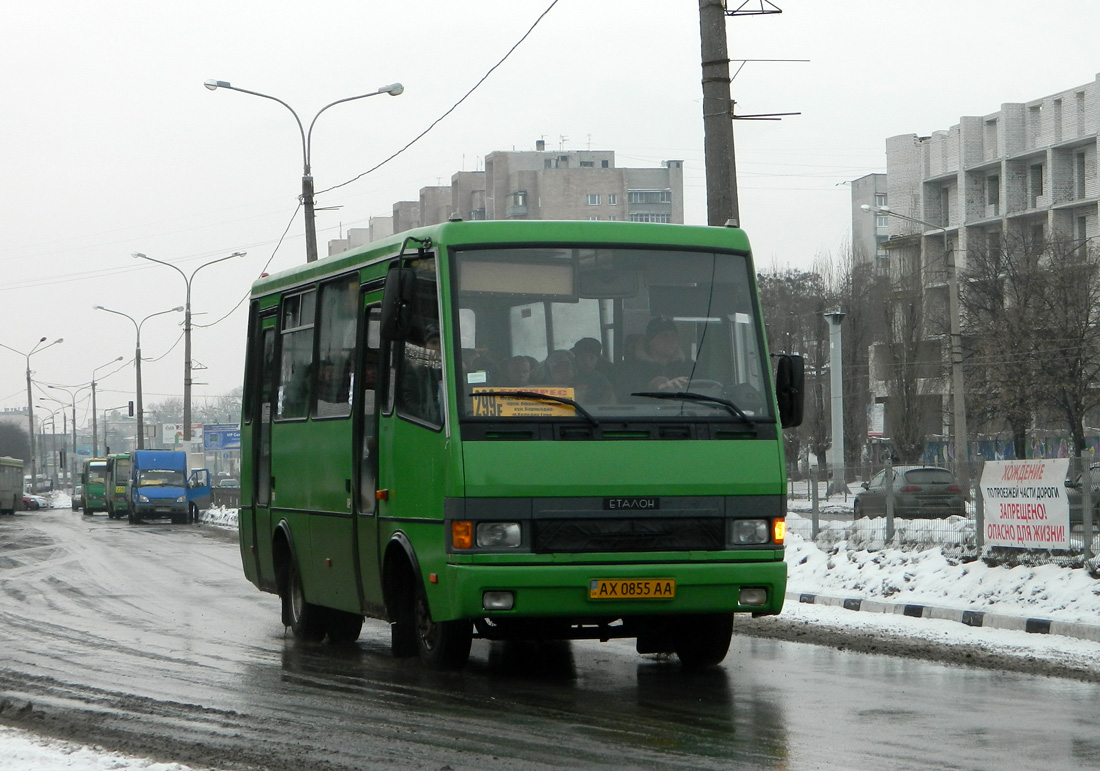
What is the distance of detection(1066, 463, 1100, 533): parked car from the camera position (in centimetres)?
1445

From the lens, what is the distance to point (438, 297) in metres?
9.47

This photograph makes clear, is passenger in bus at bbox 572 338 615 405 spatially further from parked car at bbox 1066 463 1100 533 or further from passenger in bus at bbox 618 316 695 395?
parked car at bbox 1066 463 1100 533

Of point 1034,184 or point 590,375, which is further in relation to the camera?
point 1034,184

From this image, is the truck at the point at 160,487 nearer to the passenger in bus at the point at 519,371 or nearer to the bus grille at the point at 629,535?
the passenger in bus at the point at 519,371

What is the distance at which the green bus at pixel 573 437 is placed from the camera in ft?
29.7

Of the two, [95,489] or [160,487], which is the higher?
[160,487]

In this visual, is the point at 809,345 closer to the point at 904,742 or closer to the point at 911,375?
the point at 911,375

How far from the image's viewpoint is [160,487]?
54.0 metres

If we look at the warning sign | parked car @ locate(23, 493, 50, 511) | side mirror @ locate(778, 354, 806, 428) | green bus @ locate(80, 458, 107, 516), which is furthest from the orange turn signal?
parked car @ locate(23, 493, 50, 511)

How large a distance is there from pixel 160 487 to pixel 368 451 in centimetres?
4511

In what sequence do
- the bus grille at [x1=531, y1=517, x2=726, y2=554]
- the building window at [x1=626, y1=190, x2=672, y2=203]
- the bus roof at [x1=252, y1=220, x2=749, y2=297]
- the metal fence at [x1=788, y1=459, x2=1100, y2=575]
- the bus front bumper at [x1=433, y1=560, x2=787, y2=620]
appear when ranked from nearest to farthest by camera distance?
the bus front bumper at [x1=433, y1=560, x2=787, y2=620] < the bus grille at [x1=531, y1=517, x2=726, y2=554] < the bus roof at [x1=252, y1=220, x2=749, y2=297] < the metal fence at [x1=788, y1=459, x2=1100, y2=575] < the building window at [x1=626, y1=190, x2=672, y2=203]

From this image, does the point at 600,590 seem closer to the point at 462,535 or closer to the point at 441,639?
the point at 462,535

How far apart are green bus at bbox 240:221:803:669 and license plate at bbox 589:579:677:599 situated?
0.04ft

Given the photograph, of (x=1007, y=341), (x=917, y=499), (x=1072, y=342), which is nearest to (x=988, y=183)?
(x=1007, y=341)
